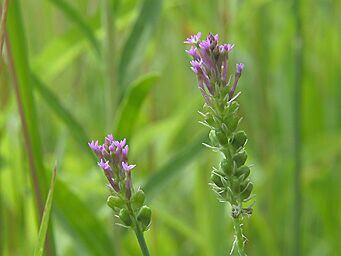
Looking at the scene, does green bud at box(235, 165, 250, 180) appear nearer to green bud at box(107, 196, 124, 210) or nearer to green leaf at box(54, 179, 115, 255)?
green bud at box(107, 196, 124, 210)

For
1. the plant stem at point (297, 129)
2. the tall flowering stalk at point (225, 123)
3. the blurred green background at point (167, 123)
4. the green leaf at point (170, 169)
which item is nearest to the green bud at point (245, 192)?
the tall flowering stalk at point (225, 123)

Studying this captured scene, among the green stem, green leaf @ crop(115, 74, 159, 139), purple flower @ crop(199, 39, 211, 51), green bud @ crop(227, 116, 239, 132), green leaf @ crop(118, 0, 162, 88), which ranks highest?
green leaf @ crop(118, 0, 162, 88)

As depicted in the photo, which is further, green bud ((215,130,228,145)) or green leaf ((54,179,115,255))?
green leaf ((54,179,115,255))

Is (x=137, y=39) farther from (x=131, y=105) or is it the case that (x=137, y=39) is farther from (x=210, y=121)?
(x=210, y=121)

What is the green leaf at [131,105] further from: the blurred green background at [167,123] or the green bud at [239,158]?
the green bud at [239,158]

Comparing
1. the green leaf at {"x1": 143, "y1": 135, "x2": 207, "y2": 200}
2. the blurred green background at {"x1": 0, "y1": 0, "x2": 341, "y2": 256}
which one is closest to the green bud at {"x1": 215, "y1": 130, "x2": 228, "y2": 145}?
the blurred green background at {"x1": 0, "y1": 0, "x2": 341, "y2": 256}

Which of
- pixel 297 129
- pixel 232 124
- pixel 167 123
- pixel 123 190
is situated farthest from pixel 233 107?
pixel 167 123
